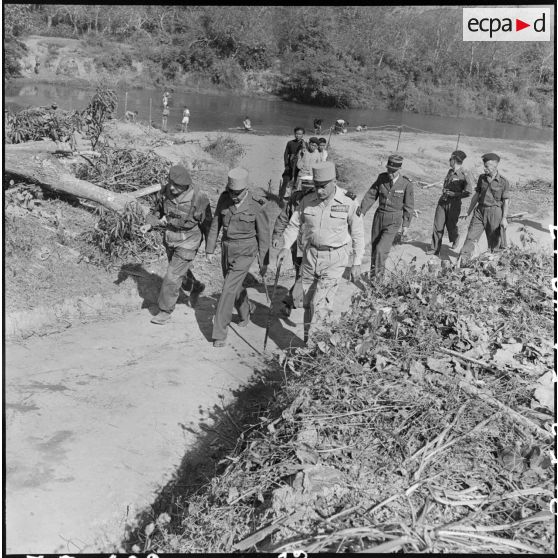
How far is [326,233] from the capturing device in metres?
→ 5.98

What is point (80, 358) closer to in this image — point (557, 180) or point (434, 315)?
point (434, 315)

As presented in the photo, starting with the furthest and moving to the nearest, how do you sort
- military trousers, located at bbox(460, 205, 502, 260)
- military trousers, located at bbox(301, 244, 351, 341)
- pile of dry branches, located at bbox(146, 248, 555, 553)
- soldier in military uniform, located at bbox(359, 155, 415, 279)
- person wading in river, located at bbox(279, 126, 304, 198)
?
1. person wading in river, located at bbox(279, 126, 304, 198)
2. military trousers, located at bbox(460, 205, 502, 260)
3. soldier in military uniform, located at bbox(359, 155, 415, 279)
4. military trousers, located at bbox(301, 244, 351, 341)
5. pile of dry branches, located at bbox(146, 248, 555, 553)

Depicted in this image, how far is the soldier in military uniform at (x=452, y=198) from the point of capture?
9297 mm

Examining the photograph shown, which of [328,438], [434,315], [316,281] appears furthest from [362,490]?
[316,281]

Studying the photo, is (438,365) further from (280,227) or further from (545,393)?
(280,227)

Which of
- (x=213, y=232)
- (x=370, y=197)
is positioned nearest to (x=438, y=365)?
(x=213, y=232)

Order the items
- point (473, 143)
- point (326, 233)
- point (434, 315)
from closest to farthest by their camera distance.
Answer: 1. point (434, 315)
2. point (326, 233)
3. point (473, 143)

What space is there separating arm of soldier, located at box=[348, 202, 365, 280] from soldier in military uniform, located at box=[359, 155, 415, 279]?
1822mm

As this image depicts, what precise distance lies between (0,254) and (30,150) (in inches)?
201

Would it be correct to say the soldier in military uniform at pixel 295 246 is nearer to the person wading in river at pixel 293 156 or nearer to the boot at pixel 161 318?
the boot at pixel 161 318

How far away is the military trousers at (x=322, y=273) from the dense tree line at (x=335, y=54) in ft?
103

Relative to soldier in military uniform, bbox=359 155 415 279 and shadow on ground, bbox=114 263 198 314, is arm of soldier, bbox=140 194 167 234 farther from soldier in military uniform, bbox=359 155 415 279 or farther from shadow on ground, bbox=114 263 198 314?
soldier in military uniform, bbox=359 155 415 279

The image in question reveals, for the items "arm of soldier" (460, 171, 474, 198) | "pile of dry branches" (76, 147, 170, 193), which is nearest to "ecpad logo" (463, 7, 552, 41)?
"arm of soldier" (460, 171, 474, 198)

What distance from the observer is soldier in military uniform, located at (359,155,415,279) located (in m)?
7.97
